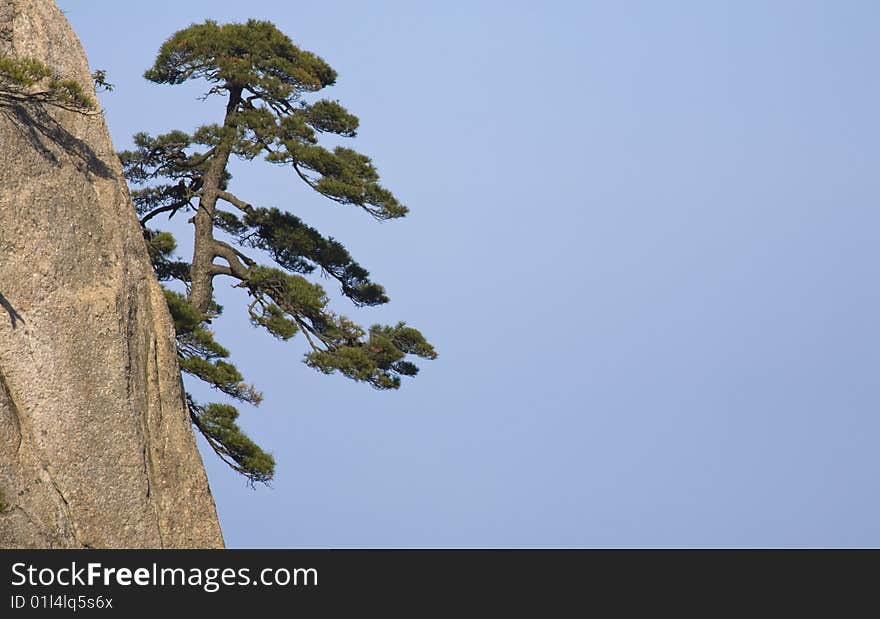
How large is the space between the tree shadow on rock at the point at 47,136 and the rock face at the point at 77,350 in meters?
0.02

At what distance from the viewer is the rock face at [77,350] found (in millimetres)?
16109

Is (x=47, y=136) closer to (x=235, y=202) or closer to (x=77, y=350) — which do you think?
(x=77, y=350)

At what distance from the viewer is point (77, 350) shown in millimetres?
16609

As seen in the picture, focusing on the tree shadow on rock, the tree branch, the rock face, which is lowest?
the rock face

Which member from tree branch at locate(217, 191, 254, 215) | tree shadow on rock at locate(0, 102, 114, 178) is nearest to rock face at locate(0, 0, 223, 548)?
tree shadow on rock at locate(0, 102, 114, 178)

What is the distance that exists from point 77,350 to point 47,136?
3077 millimetres

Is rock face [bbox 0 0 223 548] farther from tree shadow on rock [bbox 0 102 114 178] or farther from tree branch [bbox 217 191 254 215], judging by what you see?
tree branch [bbox 217 191 254 215]

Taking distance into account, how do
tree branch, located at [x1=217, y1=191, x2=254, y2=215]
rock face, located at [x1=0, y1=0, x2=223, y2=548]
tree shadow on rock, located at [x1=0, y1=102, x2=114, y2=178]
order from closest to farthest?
rock face, located at [x1=0, y1=0, x2=223, y2=548]
tree shadow on rock, located at [x1=0, y1=102, x2=114, y2=178]
tree branch, located at [x1=217, y1=191, x2=254, y2=215]

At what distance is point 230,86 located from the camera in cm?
2331

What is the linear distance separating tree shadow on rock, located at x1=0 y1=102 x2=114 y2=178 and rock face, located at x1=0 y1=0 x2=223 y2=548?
0.07 ft

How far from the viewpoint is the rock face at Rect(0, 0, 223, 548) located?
16.1 m

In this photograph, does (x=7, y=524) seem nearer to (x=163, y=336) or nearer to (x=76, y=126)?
(x=163, y=336)
